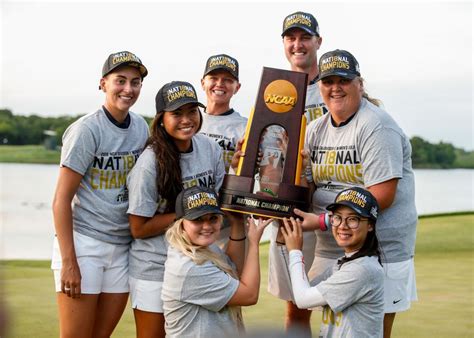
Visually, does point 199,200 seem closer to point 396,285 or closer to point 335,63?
point 335,63

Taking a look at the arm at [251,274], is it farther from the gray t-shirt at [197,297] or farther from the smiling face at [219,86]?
the smiling face at [219,86]

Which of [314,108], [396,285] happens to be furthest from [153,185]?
[396,285]

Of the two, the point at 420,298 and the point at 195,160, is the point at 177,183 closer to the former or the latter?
the point at 195,160

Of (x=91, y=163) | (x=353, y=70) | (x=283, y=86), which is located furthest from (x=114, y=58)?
→ (x=353, y=70)

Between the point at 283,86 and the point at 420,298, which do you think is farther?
the point at 420,298

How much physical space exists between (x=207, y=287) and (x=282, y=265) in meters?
1.05

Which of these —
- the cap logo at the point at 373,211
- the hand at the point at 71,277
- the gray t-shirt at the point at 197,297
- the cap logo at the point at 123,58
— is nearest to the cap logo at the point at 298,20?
the cap logo at the point at 123,58

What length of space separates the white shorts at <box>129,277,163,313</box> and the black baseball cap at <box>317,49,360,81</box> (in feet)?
4.90

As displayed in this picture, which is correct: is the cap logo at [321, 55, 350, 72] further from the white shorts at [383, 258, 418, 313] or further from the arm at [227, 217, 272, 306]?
the white shorts at [383, 258, 418, 313]

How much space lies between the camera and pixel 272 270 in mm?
4652

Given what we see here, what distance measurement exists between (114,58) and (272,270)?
5.66 feet

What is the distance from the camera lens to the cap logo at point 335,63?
384cm

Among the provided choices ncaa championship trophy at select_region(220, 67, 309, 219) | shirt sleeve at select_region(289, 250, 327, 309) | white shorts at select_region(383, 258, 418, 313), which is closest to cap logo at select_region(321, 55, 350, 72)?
ncaa championship trophy at select_region(220, 67, 309, 219)

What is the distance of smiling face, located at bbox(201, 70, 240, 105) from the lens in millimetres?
4598
